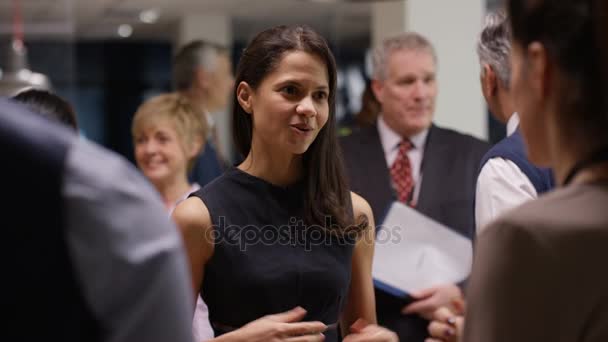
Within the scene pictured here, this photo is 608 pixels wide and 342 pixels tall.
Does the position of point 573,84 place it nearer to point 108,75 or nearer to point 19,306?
point 19,306

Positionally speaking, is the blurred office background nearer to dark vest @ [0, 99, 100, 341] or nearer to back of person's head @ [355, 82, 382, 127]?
back of person's head @ [355, 82, 382, 127]

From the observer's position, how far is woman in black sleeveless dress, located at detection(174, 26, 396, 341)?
202 centimetres

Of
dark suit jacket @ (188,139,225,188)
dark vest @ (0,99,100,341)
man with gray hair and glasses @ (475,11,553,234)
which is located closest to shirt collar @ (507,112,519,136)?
man with gray hair and glasses @ (475,11,553,234)

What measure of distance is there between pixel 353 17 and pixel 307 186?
343 cm

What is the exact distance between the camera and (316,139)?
2.23 m

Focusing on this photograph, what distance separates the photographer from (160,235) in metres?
0.82

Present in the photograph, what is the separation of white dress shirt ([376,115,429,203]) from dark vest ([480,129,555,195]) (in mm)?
1019

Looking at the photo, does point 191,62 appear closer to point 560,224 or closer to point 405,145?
point 405,145

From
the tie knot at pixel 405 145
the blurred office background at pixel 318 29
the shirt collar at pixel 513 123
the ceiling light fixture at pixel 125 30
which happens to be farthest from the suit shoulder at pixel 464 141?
the ceiling light fixture at pixel 125 30

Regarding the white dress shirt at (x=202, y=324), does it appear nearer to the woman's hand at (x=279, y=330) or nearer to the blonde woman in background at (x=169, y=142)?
the woman's hand at (x=279, y=330)

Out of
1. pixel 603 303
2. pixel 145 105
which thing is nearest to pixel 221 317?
pixel 603 303

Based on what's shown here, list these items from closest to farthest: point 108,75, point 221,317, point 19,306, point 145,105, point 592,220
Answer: point 19,306 < point 592,220 < point 221,317 < point 145,105 < point 108,75

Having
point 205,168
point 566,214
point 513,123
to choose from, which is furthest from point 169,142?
point 566,214

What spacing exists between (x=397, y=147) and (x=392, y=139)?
0.04 meters
